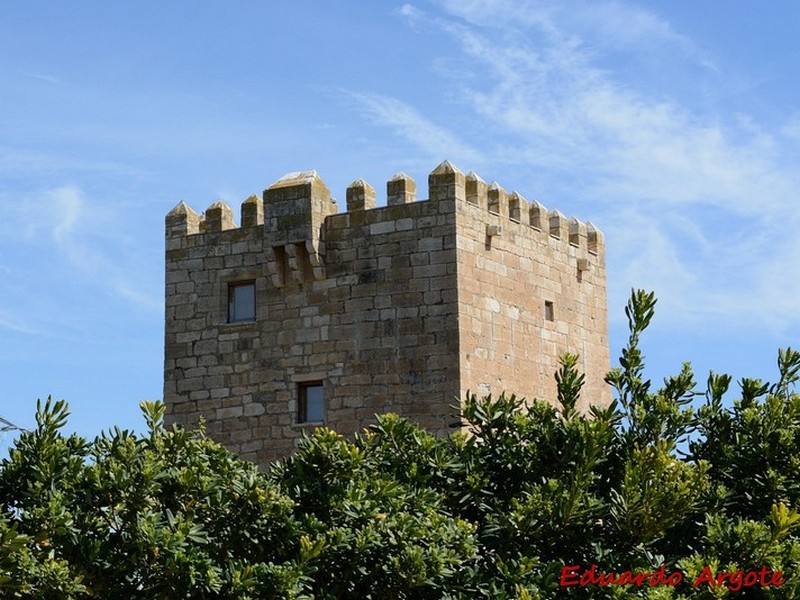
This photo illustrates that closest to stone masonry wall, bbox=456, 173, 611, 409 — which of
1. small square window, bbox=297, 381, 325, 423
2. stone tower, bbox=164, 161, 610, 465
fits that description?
stone tower, bbox=164, 161, 610, 465

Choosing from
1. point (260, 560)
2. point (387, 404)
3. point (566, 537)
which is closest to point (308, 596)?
point (260, 560)

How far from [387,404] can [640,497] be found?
8.43m

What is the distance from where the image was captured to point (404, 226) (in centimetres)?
2702

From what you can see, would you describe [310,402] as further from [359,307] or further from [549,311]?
[549,311]

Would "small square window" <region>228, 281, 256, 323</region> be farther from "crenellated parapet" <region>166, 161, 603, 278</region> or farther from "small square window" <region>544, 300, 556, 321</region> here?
"small square window" <region>544, 300, 556, 321</region>

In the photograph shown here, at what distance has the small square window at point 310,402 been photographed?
27.4 m

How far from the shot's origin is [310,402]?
2748 centimetres

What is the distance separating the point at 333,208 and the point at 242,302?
2327 millimetres

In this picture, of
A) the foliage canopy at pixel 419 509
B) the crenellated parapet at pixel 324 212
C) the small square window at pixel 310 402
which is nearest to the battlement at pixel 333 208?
the crenellated parapet at pixel 324 212

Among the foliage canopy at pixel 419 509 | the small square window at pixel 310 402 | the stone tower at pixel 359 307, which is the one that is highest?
the stone tower at pixel 359 307

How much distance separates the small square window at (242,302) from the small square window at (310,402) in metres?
1.70

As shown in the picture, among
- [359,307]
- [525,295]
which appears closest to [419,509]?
[359,307]

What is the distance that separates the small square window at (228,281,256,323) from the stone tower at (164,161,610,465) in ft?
0.08

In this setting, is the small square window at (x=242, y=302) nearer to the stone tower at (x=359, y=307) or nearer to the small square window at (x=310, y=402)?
the stone tower at (x=359, y=307)
